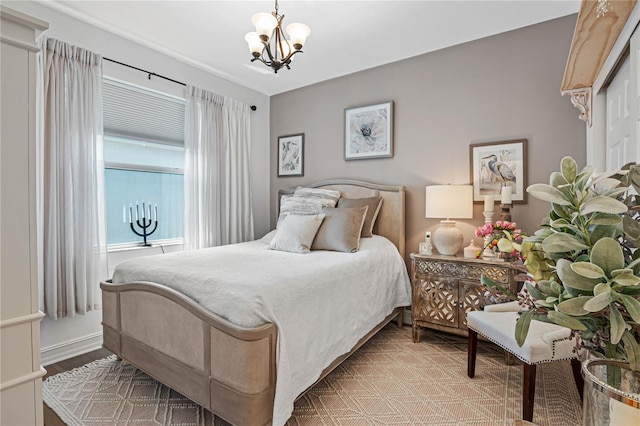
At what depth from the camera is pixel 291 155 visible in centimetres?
421

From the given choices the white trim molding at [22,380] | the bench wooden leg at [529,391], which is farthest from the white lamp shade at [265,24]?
the bench wooden leg at [529,391]

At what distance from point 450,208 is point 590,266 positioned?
2281mm

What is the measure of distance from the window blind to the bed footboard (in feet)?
5.24

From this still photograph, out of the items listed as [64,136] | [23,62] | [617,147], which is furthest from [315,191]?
[23,62]

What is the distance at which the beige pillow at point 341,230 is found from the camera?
283 centimetres

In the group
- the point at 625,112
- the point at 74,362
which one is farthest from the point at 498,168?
the point at 74,362

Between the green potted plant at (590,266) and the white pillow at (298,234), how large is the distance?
2242 mm

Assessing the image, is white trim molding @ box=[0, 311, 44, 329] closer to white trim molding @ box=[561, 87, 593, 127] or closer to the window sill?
the window sill

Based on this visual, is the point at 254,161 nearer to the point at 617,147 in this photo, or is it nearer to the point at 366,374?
the point at 366,374

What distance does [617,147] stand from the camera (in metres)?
1.90

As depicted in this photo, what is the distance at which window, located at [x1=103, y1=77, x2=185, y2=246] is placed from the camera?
9.75 ft

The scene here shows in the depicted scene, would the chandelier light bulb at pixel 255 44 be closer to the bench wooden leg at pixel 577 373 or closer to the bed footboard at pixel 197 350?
the bed footboard at pixel 197 350

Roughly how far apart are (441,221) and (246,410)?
7.54 ft

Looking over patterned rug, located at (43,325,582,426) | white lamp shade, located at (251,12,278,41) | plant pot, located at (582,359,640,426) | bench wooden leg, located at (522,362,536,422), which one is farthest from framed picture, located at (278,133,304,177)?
plant pot, located at (582,359,640,426)
